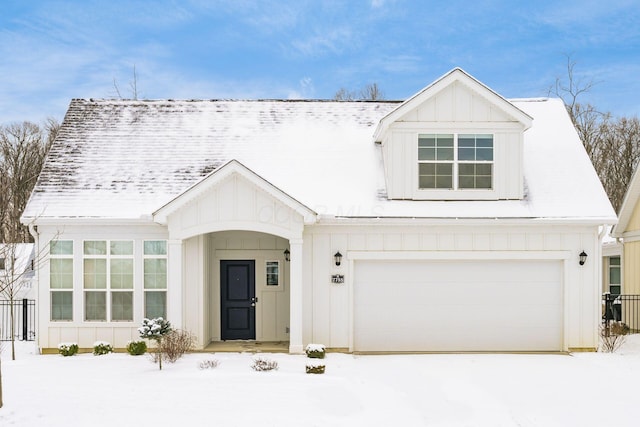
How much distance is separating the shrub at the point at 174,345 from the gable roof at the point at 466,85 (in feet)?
22.3

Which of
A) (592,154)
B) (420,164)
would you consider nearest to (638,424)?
(420,164)

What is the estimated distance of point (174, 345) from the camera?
11367 millimetres

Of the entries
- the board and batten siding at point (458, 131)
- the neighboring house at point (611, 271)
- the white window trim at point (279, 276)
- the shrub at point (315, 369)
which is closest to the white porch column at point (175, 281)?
the white window trim at point (279, 276)

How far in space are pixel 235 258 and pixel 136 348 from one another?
3217 mm

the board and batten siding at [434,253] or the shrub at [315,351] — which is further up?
the board and batten siding at [434,253]

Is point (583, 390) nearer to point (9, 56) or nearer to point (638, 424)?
point (638, 424)

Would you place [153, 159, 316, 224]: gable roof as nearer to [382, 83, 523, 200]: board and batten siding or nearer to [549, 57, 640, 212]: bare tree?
[382, 83, 523, 200]: board and batten siding

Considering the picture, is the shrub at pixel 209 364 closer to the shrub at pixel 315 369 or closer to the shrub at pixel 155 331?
the shrub at pixel 155 331

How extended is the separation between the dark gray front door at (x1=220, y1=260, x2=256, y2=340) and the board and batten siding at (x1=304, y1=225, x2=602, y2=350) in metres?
1.94

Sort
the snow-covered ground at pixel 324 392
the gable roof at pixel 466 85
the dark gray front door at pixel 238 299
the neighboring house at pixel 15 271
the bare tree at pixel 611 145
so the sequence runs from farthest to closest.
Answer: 1. the bare tree at pixel 611 145
2. the dark gray front door at pixel 238 299
3. the gable roof at pixel 466 85
4. the neighboring house at pixel 15 271
5. the snow-covered ground at pixel 324 392

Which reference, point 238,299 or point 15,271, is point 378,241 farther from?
point 15,271

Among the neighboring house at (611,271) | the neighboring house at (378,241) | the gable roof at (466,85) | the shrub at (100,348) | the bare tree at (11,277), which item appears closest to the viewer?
the bare tree at (11,277)

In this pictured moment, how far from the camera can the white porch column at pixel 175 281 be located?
12.4m

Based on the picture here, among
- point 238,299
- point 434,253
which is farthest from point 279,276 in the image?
point 434,253
